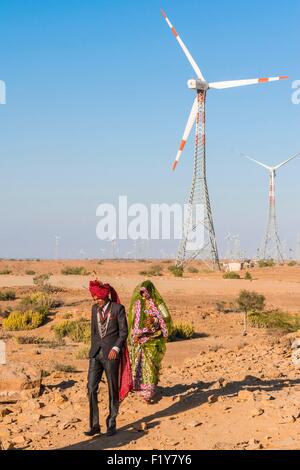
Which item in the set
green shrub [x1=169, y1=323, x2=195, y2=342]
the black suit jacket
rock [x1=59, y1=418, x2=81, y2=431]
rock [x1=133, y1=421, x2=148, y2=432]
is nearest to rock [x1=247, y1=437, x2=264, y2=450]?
rock [x1=133, y1=421, x2=148, y2=432]

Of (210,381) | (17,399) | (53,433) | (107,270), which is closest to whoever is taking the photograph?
(53,433)

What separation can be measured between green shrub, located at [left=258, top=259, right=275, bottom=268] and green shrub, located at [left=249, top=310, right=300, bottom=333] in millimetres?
33893

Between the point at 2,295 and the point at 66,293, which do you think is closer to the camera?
the point at 2,295

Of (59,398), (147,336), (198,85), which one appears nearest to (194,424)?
(147,336)

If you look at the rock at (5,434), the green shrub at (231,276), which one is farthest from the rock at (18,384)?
the green shrub at (231,276)

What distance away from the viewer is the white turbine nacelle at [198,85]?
40.6 m

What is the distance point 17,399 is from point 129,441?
305 centimetres

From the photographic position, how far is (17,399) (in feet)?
34.2

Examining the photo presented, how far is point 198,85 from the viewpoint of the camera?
4091 centimetres

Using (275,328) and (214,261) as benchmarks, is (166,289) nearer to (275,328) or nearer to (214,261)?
(214,261)

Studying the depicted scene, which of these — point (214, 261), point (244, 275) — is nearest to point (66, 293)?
point (214, 261)

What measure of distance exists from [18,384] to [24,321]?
42.8 ft

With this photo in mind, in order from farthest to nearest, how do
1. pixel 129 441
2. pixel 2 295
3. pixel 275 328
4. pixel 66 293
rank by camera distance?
pixel 66 293, pixel 2 295, pixel 275 328, pixel 129 441

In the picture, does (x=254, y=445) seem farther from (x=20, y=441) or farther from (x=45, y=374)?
(x=45, y=374)
